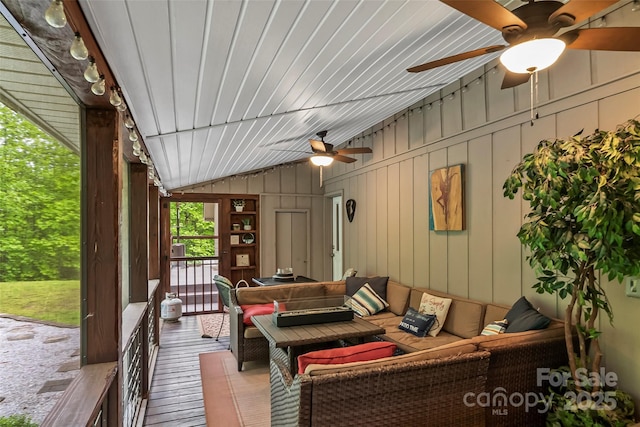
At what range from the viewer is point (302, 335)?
10.2 feet

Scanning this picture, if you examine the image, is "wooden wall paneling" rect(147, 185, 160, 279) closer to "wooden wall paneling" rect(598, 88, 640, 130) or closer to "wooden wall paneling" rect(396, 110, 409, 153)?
"wooden wall paneling" rect(396, 110, 409, 153)

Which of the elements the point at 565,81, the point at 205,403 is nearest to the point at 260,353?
the point at 205,403

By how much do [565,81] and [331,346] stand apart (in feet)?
9.68

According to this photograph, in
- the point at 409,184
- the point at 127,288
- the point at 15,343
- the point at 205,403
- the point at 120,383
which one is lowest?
the point at 205,403

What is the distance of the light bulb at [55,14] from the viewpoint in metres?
1.02

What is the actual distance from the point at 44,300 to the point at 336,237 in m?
6.12

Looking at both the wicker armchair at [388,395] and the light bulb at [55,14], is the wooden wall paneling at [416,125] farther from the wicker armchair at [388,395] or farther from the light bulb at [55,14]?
the light bulb at [55,14]

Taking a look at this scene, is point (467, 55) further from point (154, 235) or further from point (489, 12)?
point (154, 235)

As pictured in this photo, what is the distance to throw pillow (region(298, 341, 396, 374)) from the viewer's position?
6.73 feet

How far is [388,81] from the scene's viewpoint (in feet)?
9.88

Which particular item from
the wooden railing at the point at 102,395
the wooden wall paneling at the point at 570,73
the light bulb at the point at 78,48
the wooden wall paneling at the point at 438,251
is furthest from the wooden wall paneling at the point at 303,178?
the light bulb at the point at 78,48

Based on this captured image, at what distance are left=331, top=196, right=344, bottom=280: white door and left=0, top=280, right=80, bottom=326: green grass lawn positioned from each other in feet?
17.9

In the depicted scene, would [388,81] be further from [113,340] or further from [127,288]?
[127,288]

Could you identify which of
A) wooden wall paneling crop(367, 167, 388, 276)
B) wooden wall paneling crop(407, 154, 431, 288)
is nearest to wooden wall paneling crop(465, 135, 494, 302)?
wooden wall paneling crop(407, 154, 431, 288)
